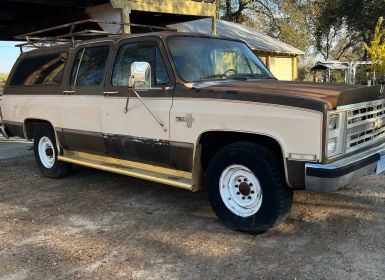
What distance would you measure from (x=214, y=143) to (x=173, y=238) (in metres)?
1.09

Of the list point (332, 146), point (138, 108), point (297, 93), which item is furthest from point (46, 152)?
point (332, 146)

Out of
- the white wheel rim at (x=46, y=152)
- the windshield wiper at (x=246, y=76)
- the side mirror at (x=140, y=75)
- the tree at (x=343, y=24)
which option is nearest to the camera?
the side mirror at (x=140, y=75)

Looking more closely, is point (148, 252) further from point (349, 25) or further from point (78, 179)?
point (349, 25)

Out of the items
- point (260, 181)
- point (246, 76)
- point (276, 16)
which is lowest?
point (260, 181)

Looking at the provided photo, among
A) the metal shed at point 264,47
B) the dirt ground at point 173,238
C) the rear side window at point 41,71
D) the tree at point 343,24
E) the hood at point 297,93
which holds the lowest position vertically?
the dirt ground at point 173,238

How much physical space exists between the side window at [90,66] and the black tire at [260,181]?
2.17m

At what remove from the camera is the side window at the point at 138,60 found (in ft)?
17.0

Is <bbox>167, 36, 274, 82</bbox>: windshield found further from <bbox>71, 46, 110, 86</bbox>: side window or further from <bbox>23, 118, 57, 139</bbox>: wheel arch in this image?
<bbox>23, 118, 57, 139</bbox>: wheel arch

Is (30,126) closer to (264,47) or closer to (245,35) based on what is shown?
(264,47)

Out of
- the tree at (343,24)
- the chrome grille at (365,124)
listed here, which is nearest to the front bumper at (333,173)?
the chrome grille at (365,124)

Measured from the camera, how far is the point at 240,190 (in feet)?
15.2

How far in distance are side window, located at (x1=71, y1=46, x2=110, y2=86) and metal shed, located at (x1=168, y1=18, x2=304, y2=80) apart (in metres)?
15.0

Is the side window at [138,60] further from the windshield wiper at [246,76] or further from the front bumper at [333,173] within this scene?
the front bumper at [333,173]

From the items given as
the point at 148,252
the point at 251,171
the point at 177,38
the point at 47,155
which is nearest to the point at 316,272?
the point at 251,171
